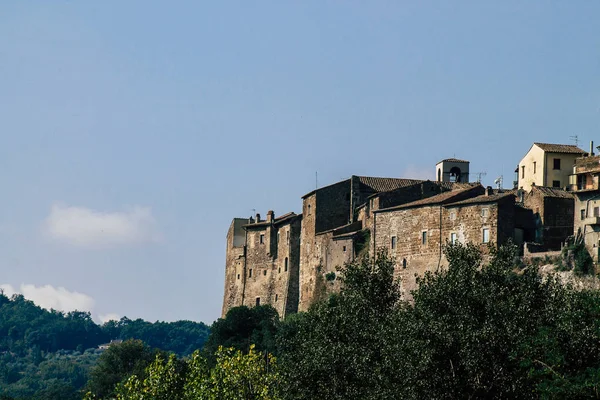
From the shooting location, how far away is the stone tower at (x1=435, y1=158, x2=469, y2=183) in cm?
9069

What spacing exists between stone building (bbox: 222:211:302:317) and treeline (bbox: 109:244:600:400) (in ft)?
130

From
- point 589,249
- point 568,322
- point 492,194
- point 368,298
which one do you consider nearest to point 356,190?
point 492,194

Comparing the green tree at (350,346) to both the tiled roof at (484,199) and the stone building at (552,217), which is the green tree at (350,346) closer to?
the tiled roof at (484,199)

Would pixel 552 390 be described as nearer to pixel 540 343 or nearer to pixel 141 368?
pixel 540 343

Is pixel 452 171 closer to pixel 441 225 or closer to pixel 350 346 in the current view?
pixel 441 225

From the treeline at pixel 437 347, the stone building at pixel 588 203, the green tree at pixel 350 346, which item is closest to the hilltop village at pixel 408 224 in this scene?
the stone building at pixel 588 203

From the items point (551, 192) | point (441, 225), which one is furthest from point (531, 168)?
point (441, 225)

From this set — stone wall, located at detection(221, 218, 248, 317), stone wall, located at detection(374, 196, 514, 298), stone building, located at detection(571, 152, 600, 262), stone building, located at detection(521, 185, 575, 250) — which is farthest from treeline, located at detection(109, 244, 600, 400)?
stone wall, located at detection(221, 218, 248, 317)

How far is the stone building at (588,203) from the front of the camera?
70125mm

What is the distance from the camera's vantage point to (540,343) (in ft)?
135

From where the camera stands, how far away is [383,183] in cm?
8888

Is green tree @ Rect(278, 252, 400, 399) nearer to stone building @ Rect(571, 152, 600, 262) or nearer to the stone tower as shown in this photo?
stone building @ Rect(571, 152, 600, 262)

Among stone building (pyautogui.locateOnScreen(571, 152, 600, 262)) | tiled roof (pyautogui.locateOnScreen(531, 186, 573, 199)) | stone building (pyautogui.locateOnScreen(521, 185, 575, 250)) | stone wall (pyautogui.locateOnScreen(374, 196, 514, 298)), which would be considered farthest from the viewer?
tiled roof (pyautogui.locateOnScreen(531, 186, 573, 199))

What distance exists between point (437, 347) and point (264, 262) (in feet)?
175
